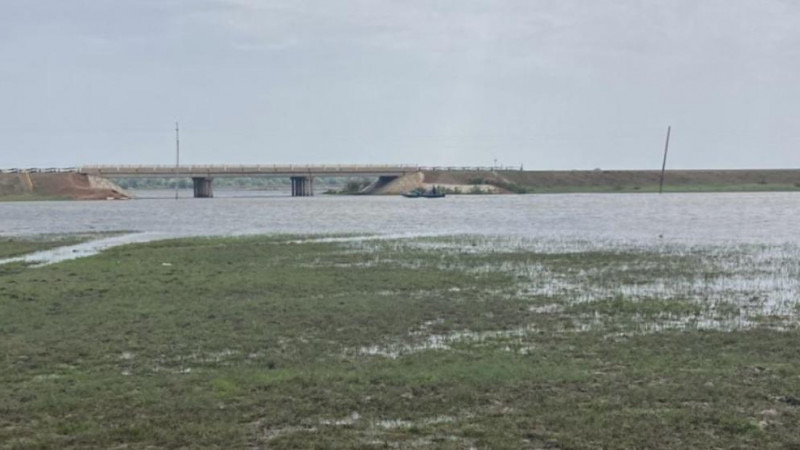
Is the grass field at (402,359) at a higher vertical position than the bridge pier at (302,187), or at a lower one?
higher

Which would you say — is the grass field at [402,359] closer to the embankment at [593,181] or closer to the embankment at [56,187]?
the embankment at [56,187]

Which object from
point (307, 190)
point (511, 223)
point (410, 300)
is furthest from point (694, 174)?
point (410, 300)

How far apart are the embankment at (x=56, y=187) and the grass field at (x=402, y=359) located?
12417cm

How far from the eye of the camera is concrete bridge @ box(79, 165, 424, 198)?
497 feet

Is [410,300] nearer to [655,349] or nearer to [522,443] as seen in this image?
[655,349]

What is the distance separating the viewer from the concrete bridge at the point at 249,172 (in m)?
152

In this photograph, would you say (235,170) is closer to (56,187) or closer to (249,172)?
(249,172)

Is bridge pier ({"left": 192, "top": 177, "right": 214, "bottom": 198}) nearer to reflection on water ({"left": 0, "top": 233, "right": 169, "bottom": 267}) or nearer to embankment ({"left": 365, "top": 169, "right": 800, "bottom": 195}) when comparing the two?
embankment ({"left": 365, "top": 169, "right": 800, "bottom": 195})

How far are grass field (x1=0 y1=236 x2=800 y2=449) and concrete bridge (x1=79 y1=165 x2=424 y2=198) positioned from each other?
127 metres

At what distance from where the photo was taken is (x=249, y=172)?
155m

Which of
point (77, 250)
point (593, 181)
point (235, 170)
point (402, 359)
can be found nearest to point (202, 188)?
point (235, 170)

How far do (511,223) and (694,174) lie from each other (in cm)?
13894

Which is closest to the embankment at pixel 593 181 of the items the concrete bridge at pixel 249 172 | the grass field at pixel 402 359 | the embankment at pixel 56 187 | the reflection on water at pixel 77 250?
the concrete bridge at pixel 249 172

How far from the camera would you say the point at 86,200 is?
466ft
